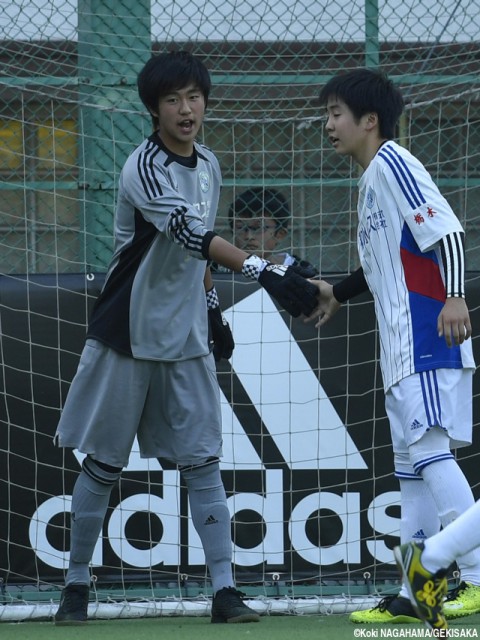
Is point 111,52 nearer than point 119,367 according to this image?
No

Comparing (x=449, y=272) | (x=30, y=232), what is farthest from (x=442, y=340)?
(x=30, y=232)

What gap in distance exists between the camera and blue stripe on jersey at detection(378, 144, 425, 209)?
3.76 meters

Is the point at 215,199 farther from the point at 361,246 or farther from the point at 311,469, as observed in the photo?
the point at 311,469

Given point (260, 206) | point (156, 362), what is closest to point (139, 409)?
point (156, 362)

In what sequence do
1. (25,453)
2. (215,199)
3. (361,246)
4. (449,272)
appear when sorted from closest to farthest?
(449,272) < (361,246) < (215,199) < (25,453)

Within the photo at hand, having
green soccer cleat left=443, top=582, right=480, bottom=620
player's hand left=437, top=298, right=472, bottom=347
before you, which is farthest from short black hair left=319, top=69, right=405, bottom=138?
green soccer cleat left=443, top=582, right=480, bottom=620

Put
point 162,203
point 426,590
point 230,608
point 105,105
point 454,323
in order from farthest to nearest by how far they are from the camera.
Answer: point 105,105
point 230,608
point 162,203
point 454,323
point 426,590

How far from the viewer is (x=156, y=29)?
5.50 m

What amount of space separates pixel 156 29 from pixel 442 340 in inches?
94.1

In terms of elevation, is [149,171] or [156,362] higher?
[149,171]

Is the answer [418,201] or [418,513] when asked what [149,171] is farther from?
[418,513]

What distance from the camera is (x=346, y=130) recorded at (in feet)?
13.2

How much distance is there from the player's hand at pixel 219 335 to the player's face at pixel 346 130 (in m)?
0.77

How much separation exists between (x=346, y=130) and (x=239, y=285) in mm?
1240
